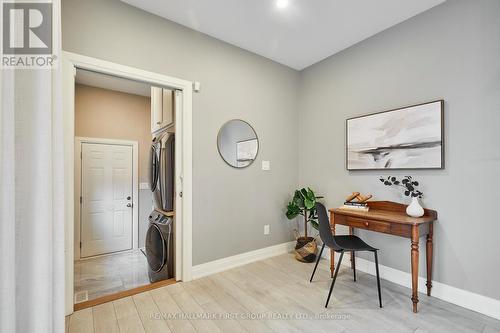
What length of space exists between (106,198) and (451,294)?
15.6ft

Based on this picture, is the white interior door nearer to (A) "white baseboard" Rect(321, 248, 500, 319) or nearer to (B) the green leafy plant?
(B) the green leafy plant

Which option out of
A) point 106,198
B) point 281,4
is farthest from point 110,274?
point 281,4

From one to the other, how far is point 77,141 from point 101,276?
2131 millimetres

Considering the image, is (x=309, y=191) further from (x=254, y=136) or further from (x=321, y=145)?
(x=254, y=136)

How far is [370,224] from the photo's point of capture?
2.34 metres

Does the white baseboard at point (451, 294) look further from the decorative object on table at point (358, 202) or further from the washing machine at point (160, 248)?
the washing machine at point (160, 248)

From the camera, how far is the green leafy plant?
3.13 m

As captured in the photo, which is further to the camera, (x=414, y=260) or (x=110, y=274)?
(x=110, y=274)

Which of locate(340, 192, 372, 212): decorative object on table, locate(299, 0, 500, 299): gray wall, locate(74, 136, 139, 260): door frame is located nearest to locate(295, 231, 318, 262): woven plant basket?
locate(299, 0, 500, 299): gray wall

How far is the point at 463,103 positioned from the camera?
6.91 feet

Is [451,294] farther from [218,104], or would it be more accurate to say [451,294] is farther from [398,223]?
[218,104]

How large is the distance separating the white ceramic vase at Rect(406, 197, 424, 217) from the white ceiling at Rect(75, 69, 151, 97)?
367 centimetres

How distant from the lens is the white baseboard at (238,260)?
2691mm

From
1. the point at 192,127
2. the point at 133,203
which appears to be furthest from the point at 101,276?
the point at 192,127
